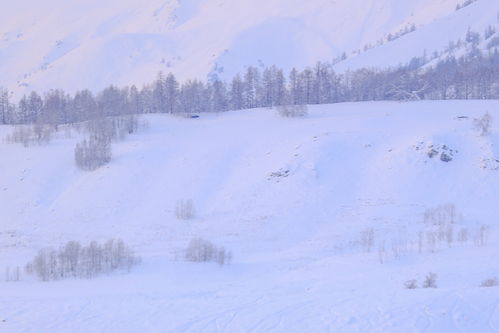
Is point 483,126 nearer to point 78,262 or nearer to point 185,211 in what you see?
point 185,211

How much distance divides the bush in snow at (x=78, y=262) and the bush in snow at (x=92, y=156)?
81.3 feet

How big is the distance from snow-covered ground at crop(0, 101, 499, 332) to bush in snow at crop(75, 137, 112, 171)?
1.15 m

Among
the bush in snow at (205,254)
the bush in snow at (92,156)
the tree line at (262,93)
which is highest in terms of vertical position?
the tree line at (262,93)

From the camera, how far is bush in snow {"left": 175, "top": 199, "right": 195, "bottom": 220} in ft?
136

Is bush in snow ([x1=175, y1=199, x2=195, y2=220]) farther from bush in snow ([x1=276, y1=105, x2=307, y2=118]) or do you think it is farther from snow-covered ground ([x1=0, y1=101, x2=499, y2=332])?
bush in snow ([x1=276, y1=105, x2=307, y2=118])

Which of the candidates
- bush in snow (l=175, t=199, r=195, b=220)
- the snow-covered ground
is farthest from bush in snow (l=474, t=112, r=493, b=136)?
bush in snow (l=175, t=199, r=195, b=220)

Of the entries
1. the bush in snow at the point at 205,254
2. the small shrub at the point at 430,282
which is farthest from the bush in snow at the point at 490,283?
the bush in snow at the point at 205,254

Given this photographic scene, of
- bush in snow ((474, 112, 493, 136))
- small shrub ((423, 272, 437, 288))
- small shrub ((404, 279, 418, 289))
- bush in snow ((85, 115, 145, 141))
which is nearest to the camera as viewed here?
small shrub ((404, 279, 418, 289))

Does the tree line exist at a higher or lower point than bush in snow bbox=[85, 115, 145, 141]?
higher

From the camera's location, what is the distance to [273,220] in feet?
130

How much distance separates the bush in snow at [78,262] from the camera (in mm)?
26516

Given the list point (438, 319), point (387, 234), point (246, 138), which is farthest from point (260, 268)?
point (246, 138)

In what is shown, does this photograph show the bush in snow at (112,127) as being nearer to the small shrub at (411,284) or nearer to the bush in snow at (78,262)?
the bush in snow at (78,262)

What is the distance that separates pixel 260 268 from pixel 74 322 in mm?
14275
